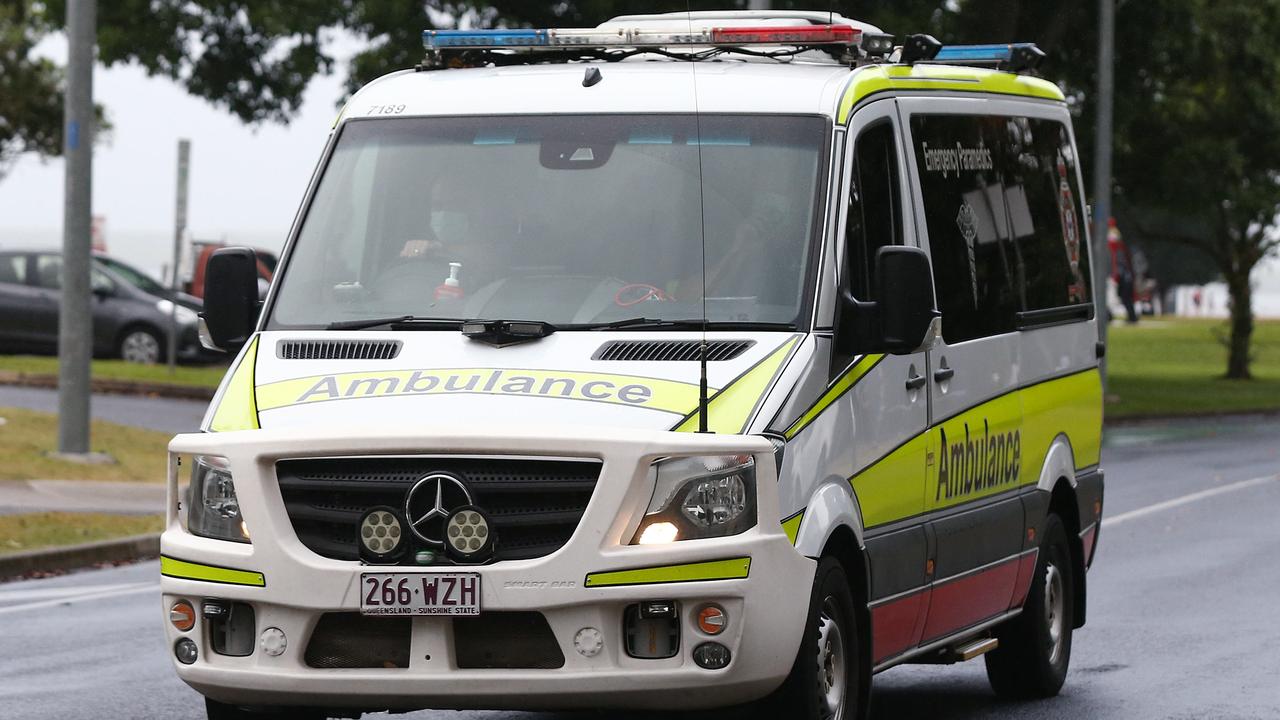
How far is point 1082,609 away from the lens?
1035cm

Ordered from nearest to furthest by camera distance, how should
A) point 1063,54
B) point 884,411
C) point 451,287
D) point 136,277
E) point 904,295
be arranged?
1. point 904,295
2. point 451,287
3. point 884,411
4. point 136,277
5. point 1063,54

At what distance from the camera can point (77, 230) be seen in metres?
19.8

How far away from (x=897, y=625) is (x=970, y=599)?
0.91 meters

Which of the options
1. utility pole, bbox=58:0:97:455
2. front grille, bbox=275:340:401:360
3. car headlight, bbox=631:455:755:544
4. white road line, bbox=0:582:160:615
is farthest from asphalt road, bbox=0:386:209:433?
car headlight, bbox=631:455:755:544

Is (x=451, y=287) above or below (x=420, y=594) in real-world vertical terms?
above

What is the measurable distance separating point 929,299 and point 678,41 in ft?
5.33

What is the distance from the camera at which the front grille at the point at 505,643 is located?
6418mm

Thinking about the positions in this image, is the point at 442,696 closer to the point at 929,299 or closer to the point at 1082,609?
the point at 929,299

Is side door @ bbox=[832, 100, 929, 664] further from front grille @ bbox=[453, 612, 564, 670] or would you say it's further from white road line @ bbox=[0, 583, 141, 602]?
white road line @ bbox=[0, 583, 141, 602]

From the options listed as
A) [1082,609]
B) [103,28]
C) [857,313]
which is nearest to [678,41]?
[857,313]

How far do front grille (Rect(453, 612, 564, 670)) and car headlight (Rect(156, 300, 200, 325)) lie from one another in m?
26.4

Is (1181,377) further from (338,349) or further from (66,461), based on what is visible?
(338,349)

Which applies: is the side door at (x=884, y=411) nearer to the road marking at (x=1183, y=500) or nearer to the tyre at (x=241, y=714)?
the tyre at (x=241, y=714)

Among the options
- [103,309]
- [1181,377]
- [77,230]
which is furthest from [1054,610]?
[1181,377]
